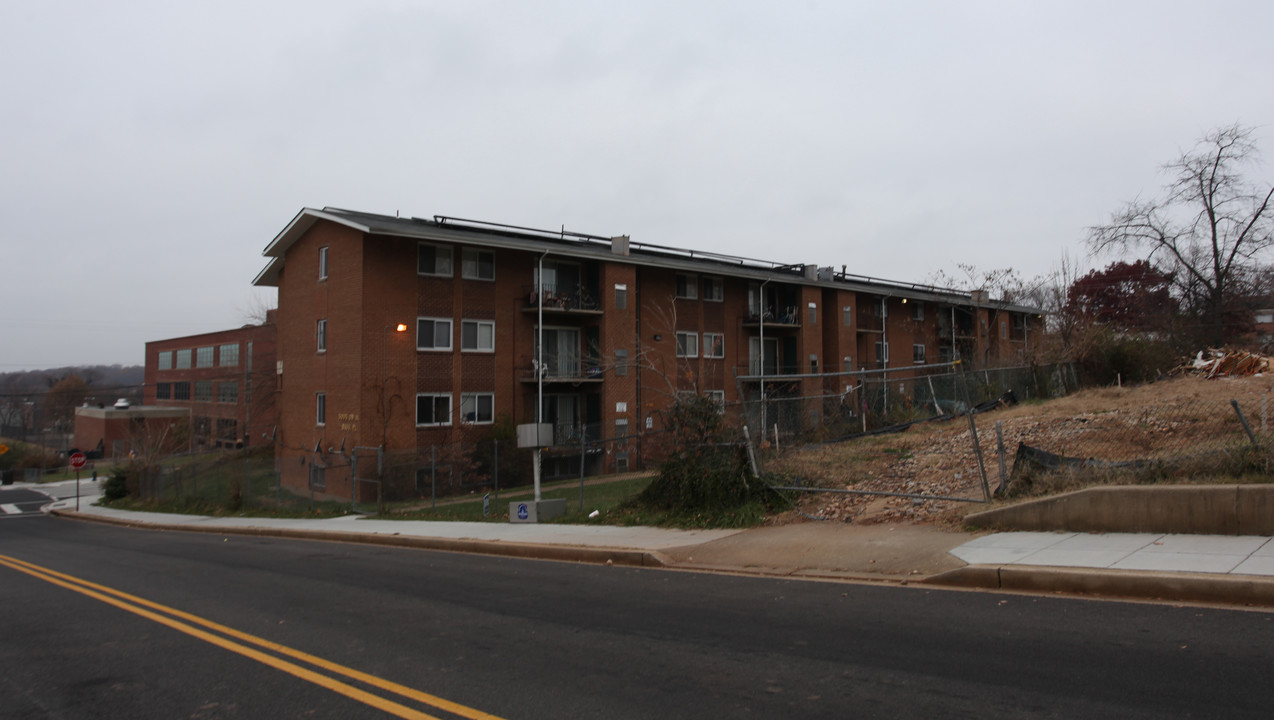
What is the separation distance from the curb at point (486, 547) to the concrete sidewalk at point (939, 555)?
0.03 m

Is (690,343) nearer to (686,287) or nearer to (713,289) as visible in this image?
(686,287)

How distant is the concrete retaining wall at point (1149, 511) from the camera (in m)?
8.31

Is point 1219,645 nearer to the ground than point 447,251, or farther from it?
nearer to the ground

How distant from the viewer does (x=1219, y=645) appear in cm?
562

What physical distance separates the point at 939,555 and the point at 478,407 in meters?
24.1

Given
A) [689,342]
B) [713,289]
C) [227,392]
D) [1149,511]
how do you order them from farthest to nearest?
[227,392] → [713,289] → [689,342] → [1149,511]

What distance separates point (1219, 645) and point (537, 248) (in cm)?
2772

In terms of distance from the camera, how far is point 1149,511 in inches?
351

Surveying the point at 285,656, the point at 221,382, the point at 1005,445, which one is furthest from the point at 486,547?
the point at 221,382

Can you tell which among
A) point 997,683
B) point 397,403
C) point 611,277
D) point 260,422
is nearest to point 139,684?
point 997,683

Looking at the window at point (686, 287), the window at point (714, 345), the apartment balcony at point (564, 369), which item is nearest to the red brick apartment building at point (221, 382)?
the apartment balcony at point (564, 369)

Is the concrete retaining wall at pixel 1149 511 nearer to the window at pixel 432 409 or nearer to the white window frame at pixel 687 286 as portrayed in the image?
the window at pixel 432 409

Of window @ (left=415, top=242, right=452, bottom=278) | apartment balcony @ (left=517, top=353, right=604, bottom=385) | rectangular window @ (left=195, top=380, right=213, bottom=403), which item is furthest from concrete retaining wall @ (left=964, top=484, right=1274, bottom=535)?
rectangular window @ (left=195, top=380, right=213, bottom=403)

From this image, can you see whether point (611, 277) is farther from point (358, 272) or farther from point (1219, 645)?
point (1219, 645)
